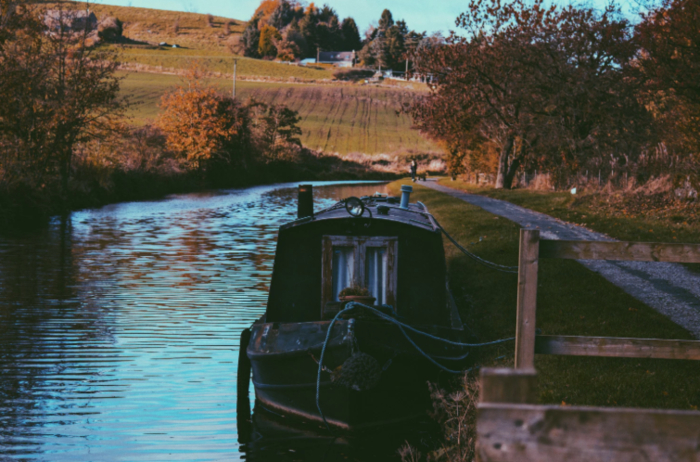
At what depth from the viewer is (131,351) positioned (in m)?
9.45

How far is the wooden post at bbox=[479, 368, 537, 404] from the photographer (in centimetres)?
220

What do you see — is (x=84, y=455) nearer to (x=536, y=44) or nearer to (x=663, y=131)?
(x=663, y=131)

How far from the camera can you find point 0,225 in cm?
2100

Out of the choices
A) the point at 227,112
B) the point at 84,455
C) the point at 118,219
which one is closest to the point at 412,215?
the point at 84,455

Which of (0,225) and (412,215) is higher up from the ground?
(412,215)

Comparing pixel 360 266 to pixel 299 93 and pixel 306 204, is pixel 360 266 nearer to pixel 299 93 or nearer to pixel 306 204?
pixel 306 204

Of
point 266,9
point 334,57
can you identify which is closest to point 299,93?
point 334,57

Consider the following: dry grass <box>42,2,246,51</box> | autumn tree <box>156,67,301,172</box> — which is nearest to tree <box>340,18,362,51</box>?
dry grass <box>42,2,246,51</box>

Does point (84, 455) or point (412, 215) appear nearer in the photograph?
point (84, 455)

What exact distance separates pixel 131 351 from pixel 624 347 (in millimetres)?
6690

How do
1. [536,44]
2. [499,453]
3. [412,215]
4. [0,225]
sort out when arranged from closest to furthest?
[499,453] → [412,215] → [0,225] → [536,44]

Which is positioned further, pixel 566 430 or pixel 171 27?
pixel 171 27

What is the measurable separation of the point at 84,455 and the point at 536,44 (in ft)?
93.5

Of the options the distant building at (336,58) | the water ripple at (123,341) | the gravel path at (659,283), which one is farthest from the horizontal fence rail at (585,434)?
the distant building at (336,58)
